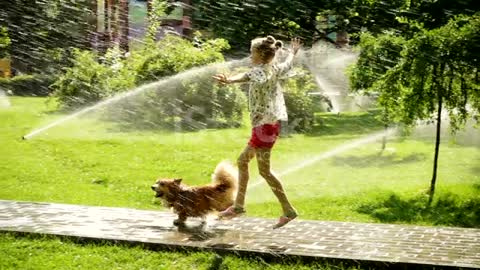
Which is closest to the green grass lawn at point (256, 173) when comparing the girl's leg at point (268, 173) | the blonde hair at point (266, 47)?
the girl's leg at point (268, 173)

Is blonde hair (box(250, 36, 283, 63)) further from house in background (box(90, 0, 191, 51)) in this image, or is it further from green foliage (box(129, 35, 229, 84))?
green foliage (box(129, 35, 229, 84))

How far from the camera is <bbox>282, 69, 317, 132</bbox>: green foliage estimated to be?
5.54 metres

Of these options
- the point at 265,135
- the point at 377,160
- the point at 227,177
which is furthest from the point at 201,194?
the point at 377,160

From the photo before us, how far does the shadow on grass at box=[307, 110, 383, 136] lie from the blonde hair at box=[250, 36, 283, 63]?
9.51ft

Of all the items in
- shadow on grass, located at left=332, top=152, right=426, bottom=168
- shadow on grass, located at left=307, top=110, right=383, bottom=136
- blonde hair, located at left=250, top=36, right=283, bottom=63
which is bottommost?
shadow on grass, located at left=332, top=152, right=426, bottom=168

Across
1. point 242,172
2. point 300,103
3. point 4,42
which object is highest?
point 4,42

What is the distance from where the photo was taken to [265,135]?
3139mm

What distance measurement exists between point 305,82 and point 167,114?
121 centimetres

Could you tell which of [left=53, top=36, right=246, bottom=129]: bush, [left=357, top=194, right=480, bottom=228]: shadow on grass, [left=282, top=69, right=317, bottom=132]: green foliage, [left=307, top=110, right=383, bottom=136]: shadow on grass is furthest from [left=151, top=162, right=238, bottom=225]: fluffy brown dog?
[left=307, top=110, right=383, bottom=136]: shadow on grass

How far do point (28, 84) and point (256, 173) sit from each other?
366 cm

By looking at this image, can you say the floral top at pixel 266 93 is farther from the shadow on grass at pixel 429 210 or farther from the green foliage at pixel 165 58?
the green foliage at pixel 165 58

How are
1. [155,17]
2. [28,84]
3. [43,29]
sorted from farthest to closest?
1. [28,84]
2. [43,29]
3. [155,17]

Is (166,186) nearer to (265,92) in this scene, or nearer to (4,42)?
(265,92)

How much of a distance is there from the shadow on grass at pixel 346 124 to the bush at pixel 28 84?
2.23m
